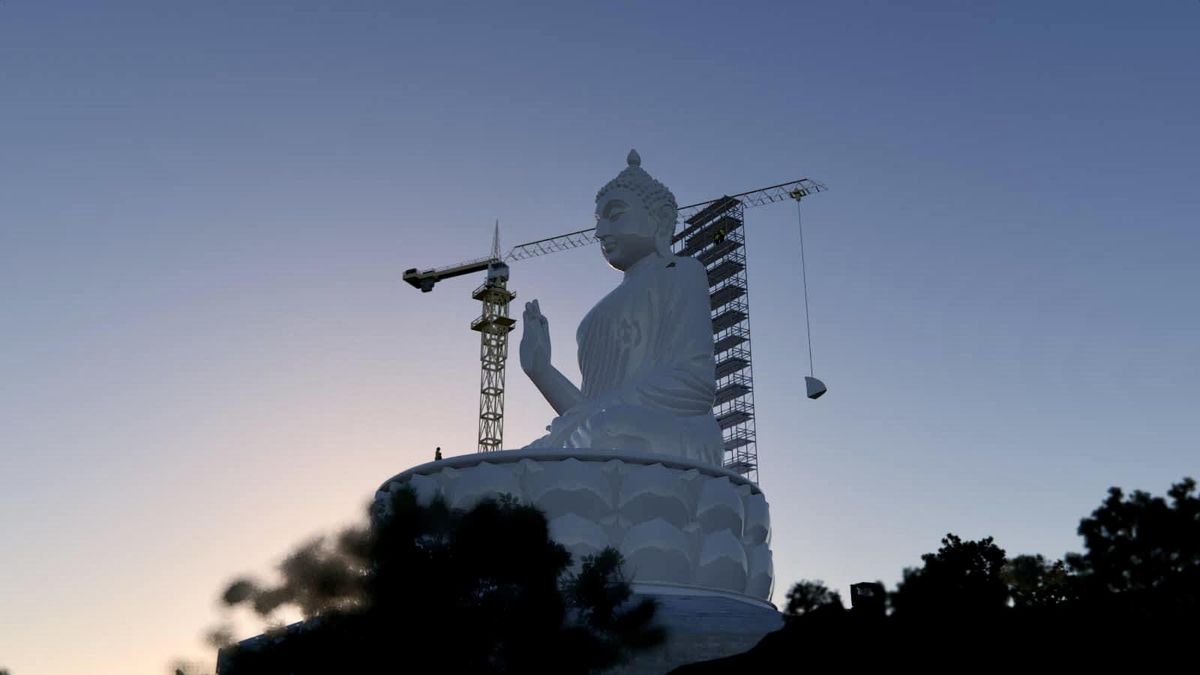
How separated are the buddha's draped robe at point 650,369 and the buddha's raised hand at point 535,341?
0.68 m

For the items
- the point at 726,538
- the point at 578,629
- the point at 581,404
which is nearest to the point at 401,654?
the point at 578,629

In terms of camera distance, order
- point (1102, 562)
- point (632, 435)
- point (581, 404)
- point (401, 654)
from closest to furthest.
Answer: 1. point (401, 654)
2. point (1102, 562)
3. point (632, 435)
4. point (581, 404)

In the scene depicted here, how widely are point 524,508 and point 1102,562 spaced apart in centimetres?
660

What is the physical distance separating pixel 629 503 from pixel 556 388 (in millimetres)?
3361

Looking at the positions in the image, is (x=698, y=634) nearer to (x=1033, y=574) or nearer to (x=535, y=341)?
(x=535, y=341)

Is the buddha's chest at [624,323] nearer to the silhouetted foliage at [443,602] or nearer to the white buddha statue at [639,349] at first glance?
the white buddha statue at [639,349]

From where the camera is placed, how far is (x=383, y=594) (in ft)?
27.6

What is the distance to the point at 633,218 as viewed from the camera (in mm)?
16359

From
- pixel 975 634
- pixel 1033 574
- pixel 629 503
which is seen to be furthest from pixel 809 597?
pixel 1033 574

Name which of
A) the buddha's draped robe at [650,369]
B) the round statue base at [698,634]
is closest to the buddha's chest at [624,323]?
the buddha's draped robe at [650,369]

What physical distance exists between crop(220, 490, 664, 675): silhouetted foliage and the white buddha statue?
177 inches

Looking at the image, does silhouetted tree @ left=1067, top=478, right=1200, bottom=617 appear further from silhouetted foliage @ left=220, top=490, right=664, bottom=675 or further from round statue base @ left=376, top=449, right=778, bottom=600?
silhouetted foliage @ left=220, top=490, right=664, bottom=675

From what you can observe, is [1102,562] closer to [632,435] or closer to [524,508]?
[632,435]

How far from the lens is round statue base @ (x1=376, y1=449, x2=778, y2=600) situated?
1248 cm
